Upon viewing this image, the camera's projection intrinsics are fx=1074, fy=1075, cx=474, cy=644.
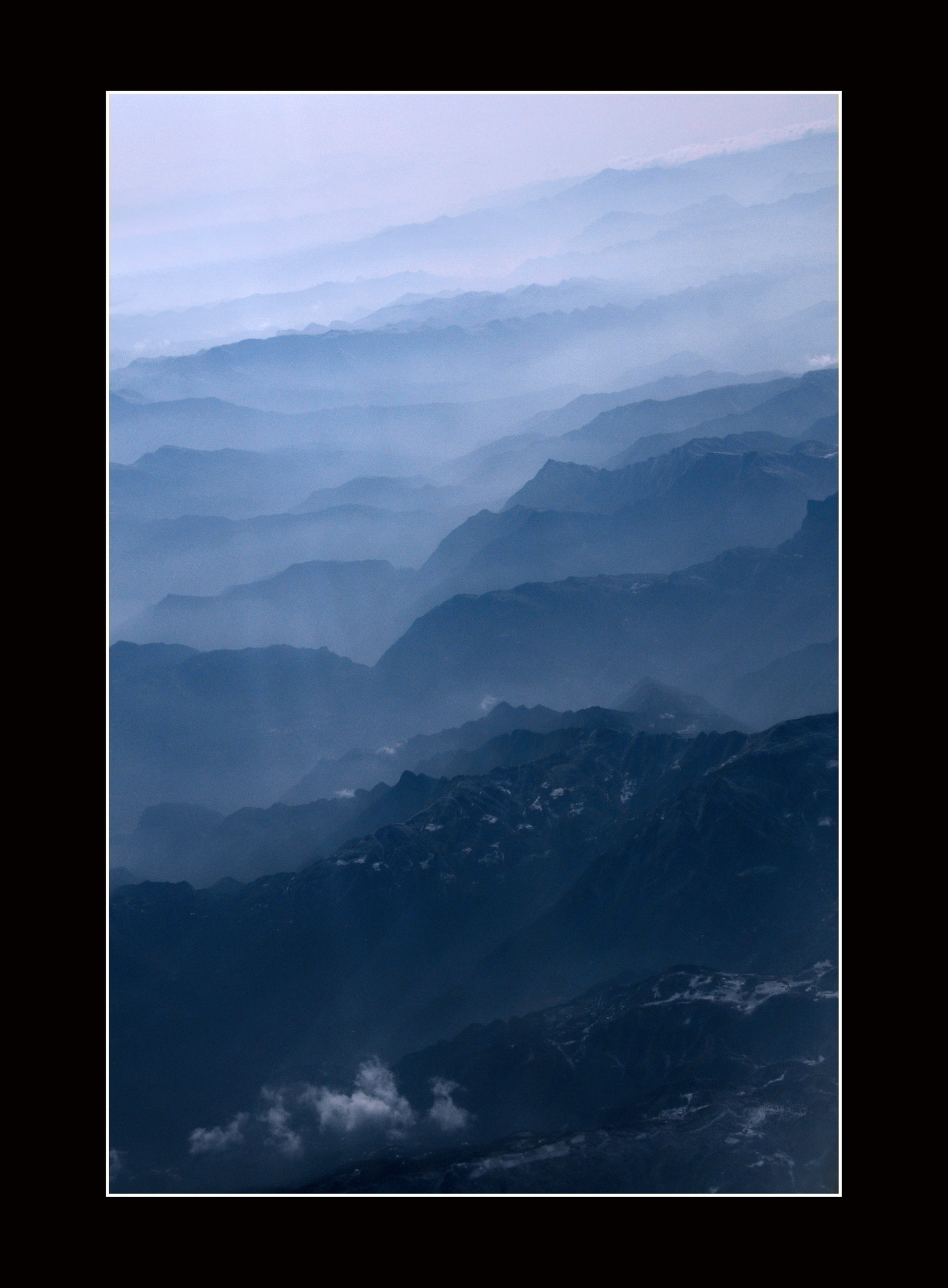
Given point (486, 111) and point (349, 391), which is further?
point (349, 391)

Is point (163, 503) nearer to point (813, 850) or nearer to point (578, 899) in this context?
point (578, 899)

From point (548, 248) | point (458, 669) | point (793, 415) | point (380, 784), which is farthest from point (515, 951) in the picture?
point (548, 248)

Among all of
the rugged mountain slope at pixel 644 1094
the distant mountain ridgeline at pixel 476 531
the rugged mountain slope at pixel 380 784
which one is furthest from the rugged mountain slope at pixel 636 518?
the rugged mountain slope at pixel 644 1094

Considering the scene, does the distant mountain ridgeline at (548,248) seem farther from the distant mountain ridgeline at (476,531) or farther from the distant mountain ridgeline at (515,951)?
the distant mountain ridgeline at (515,951)

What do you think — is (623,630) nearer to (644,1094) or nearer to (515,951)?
(515,951)

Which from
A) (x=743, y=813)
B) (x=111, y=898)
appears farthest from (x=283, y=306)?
(x=743, y=813)

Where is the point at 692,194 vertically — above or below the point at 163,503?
above

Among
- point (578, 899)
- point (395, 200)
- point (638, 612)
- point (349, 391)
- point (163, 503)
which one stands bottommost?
point (578, 899)
